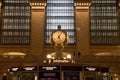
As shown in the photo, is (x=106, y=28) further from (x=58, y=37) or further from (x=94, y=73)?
(x=94, y=73)

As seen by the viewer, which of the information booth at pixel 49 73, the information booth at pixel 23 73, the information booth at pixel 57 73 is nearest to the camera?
the information booth at pixel 49 73

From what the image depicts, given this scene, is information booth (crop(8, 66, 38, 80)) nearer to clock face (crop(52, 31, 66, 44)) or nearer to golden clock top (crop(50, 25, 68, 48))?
golden clock top (crop(50, 25, 68, 48))

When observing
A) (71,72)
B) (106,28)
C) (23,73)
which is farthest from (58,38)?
(106,28)

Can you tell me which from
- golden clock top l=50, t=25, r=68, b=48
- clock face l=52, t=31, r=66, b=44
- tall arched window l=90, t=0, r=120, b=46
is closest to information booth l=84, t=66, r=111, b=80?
golden clock top l=50, t=25, r=68, b=48

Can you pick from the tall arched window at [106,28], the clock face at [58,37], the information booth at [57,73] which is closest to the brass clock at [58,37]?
the clock face at [58,37]

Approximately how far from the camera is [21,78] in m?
13.1

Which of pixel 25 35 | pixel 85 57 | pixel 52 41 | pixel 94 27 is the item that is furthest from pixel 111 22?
pixel 52 41

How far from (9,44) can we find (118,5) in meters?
15.0

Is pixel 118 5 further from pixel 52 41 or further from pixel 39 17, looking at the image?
pixel 52 41

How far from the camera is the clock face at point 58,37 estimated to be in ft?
50.7

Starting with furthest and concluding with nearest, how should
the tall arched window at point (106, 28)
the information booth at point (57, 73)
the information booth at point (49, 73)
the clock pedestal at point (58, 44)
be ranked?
the tall arched window at point (106, 28) < the clock pedestal at point (58, 44) < the information booth at point (57, 73) < the information booth at point (49, 73)

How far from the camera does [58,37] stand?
15.6m

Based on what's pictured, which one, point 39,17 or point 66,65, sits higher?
point 39,17

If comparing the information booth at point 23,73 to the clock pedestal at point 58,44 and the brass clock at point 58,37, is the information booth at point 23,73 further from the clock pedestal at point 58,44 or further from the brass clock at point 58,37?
the brass clock at point 58,37
